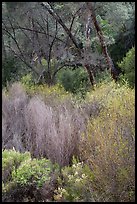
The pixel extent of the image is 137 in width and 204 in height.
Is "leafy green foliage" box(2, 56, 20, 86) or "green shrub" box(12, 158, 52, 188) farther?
"leafy green foliage" box(2, 56, 20, 86)

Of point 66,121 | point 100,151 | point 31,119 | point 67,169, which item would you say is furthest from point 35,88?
point 100,151

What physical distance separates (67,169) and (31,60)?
1239 cm

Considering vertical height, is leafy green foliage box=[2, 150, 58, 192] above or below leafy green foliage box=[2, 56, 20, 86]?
below

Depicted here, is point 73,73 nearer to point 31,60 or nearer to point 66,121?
point 31,60

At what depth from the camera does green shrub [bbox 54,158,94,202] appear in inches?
216

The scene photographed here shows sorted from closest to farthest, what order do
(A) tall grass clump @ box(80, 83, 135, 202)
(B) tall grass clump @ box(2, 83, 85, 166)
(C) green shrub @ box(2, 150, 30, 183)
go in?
(A) tall grass clump @ box(80, 83, 135, 202)
(C) green shrub @ box(2, 150, 30, 183)
(B) tall grass clump @ box(2, 83, 85, 166)

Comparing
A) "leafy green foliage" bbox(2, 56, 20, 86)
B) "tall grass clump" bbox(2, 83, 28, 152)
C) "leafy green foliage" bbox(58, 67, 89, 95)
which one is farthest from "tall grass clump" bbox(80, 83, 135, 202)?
"leafy green foliage" bbox(2, 56, 20, 86)

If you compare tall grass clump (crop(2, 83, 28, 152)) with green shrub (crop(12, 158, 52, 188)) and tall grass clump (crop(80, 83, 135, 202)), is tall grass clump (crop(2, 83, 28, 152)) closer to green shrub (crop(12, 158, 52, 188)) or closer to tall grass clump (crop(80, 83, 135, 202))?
green shrub (crop(12, 158, 52, 188))

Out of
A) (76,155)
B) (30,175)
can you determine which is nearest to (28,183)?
(30,175)

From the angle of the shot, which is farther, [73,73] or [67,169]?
[73,73]

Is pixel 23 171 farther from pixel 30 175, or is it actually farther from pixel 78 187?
pixel 78 187

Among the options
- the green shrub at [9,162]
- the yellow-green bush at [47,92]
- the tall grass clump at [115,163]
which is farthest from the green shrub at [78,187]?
the yellow-green bush at [47,92]

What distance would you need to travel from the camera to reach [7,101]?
11.9 m

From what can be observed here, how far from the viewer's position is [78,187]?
5.57m
